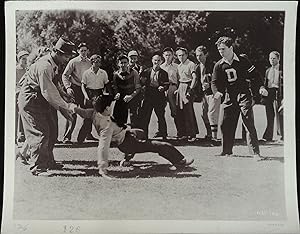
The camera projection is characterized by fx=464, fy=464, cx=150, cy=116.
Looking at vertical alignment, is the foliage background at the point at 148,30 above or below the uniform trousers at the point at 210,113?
above

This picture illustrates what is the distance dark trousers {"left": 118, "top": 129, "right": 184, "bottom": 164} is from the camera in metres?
0.59

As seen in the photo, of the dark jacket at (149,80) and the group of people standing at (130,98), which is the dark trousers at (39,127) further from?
the dark jacket at (149,80)

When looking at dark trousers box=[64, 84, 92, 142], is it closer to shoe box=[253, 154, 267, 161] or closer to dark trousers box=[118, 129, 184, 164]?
dark trousers box=[118, 129, 184, 164]

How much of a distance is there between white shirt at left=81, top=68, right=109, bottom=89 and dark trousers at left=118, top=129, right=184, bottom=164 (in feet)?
0.23

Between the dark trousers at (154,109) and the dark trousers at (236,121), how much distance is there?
0.08 meters

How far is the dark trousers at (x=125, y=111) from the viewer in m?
0.59

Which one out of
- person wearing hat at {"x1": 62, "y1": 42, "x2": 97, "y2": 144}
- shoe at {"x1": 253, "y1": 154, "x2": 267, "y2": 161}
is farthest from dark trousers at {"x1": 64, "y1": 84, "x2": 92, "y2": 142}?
shoe at {"x1": 253, "y1": 154, "x2": 267, "y2": 161}

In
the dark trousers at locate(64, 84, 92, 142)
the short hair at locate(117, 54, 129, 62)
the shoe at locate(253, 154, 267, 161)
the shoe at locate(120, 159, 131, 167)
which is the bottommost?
the shoe at locate(120, 159, 131, 167)

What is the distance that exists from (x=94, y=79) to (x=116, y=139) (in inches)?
3.2

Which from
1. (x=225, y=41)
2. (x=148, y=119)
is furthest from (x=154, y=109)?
(x=225, y=41)

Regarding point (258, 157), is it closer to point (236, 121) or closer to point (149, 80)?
point (236, 121)

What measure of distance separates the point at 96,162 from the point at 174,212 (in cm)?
12

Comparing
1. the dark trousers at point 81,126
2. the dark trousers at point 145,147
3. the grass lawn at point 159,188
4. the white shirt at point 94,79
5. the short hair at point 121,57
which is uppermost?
the short hair at point 121,57

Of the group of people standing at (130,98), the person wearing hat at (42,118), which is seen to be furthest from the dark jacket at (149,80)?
the person wearing hat at (42,118)
